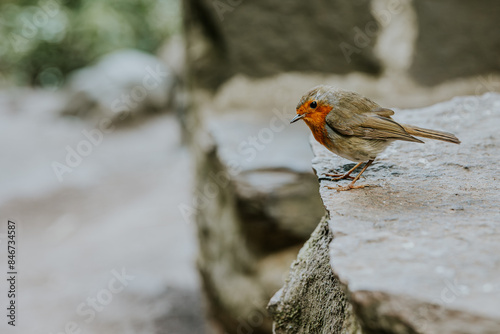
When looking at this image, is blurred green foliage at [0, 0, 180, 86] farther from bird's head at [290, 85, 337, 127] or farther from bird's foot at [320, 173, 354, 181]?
bird's foot at [320, 173, 354, 181]

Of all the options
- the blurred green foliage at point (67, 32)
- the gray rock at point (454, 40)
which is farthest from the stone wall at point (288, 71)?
the blurred green foliage at point (67, 32)

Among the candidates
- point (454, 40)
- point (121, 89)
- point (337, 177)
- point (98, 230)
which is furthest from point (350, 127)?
point (121, 89)

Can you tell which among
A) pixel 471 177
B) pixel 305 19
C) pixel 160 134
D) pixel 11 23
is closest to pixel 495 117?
pixel 471 177

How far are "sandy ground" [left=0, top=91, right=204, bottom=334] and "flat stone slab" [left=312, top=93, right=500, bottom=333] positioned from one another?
8.44ft

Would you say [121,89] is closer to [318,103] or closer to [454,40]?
[454,40]

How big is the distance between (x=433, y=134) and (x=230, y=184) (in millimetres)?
1193

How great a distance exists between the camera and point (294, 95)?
9.63ft

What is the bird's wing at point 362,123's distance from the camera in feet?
5.41

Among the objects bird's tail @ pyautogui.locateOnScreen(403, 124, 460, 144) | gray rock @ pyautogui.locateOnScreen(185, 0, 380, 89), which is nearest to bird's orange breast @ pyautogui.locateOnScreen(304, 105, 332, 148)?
bird's tail @ pyautogui.locateOnScreen(403, 124, 460, 144)

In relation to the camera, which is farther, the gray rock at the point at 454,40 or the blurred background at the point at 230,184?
the gray rock at the point at 454,40

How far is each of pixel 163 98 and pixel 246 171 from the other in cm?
865

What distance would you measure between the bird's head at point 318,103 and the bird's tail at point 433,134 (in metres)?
0.28

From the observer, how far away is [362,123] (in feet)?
5.54

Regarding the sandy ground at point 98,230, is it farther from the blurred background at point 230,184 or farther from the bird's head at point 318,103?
the bird's head at point 318,103
